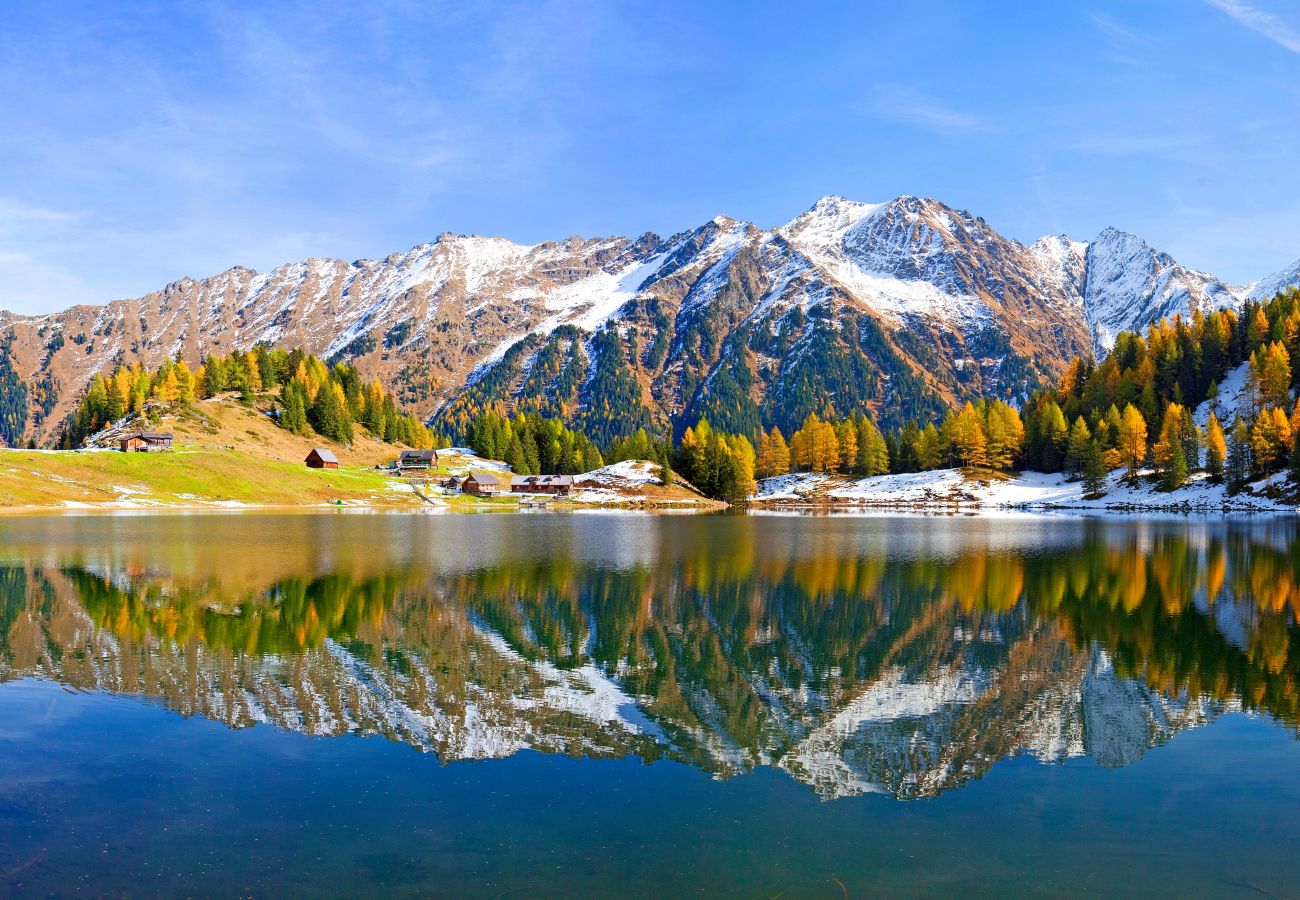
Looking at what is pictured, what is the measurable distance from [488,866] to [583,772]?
4.72m

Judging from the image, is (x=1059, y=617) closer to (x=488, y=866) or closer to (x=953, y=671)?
Result: (x=953, y=671)

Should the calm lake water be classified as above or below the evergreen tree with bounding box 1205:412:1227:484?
below

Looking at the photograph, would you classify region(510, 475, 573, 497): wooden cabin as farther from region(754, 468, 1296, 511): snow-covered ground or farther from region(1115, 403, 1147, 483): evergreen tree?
region(1115, 403, 1147, 483): evergreen tree

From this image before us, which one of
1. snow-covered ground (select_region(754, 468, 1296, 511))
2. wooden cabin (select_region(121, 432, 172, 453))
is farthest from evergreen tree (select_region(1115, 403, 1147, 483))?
wooden cabin (select_region(121, 432, 172, 453))

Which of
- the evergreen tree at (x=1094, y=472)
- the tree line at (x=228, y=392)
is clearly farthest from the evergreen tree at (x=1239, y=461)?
the tree line at (x=228, y=392)

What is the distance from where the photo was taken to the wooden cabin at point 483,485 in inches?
6767

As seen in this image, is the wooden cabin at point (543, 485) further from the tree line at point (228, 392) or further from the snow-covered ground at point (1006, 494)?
the snow-covered ground at point (1006, 494)

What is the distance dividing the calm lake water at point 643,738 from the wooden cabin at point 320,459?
400ft

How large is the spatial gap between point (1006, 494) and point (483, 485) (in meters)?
105

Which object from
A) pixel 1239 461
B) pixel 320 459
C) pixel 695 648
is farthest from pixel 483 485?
pixel 695 648

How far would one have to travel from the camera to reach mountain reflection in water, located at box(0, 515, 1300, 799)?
68.3 ft

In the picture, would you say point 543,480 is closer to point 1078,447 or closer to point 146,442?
point 146,442

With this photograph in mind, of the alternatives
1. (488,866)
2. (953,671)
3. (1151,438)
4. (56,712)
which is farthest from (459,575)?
(1151,438)

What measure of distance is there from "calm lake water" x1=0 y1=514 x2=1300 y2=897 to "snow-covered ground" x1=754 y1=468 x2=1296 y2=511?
101m
